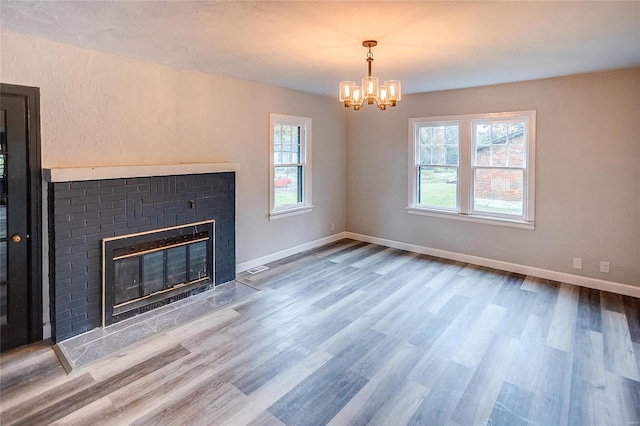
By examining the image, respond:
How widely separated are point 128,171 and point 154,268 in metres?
1.03

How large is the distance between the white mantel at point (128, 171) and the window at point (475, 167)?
3.03 metres

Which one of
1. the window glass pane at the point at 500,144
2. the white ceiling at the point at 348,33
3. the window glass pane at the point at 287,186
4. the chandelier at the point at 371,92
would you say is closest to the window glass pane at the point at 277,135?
the window glass pane at the point at 287,186

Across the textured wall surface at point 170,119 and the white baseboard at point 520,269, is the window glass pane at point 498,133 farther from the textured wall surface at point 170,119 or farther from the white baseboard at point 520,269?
the textured wall surface at point 170,119

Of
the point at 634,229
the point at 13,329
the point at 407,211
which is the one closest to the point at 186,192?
the point at 13,329

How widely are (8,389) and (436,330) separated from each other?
335 cm

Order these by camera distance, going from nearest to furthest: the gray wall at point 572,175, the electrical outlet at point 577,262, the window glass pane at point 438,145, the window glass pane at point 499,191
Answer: the gray wall at point 572,175
the electrical outlet at point 577,262
the window glass pane at point 499,191
the window glass pane at point 438,145

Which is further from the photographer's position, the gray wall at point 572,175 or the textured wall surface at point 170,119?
the gray wall at point 572,175

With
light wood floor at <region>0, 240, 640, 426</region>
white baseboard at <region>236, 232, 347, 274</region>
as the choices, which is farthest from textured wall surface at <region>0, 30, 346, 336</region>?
light wood floor at <region>0, 240, 640, 426</region>

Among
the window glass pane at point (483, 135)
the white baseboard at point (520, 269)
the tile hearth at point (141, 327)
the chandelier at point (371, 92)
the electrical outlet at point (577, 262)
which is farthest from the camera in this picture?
the window glass pane at point (483, 135)

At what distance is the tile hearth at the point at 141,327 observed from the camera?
2930 mm

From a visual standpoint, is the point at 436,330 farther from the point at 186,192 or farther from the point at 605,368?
the point at 186,192

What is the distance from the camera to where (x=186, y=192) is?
13.1ft

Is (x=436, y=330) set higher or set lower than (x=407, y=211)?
lower

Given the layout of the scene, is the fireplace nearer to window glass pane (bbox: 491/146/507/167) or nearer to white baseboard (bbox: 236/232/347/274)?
white baseboard (bbox: 236/232/347/274)
